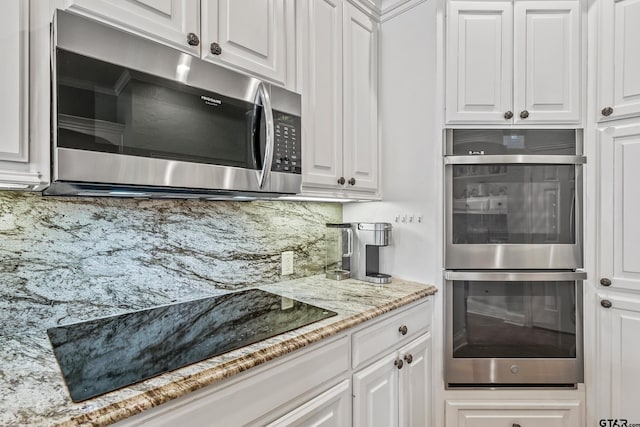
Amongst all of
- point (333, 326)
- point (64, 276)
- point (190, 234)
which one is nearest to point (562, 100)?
point (333, 326)

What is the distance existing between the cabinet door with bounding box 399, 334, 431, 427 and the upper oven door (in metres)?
0.47

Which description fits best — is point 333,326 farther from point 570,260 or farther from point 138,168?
point 570,260

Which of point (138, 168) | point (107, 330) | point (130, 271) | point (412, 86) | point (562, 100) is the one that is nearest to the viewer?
point (138, 168)

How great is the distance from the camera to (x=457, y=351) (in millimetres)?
1769

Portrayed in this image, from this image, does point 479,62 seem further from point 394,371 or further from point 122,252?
point 122,252

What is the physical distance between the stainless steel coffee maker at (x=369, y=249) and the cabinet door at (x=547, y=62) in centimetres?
87

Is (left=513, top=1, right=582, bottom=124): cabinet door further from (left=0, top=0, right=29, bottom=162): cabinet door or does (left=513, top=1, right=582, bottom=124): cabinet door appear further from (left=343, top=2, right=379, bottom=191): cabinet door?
(left=0, top=0, right=29, bottom=162): cabinet door

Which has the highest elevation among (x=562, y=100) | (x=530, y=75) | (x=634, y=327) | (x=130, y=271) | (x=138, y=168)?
(x=530, y=75)

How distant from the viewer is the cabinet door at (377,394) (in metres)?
1.34

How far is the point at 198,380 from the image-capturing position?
2.72 ft

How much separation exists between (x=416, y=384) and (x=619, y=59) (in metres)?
1.78

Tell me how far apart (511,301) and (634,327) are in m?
0.50

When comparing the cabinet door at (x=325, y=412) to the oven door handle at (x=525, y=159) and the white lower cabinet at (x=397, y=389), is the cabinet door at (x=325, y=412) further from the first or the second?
the oven door handle at (x=525, y=159)

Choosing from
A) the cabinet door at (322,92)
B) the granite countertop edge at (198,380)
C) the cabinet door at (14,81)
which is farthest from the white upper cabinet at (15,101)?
the cabinet door at (322,92)
